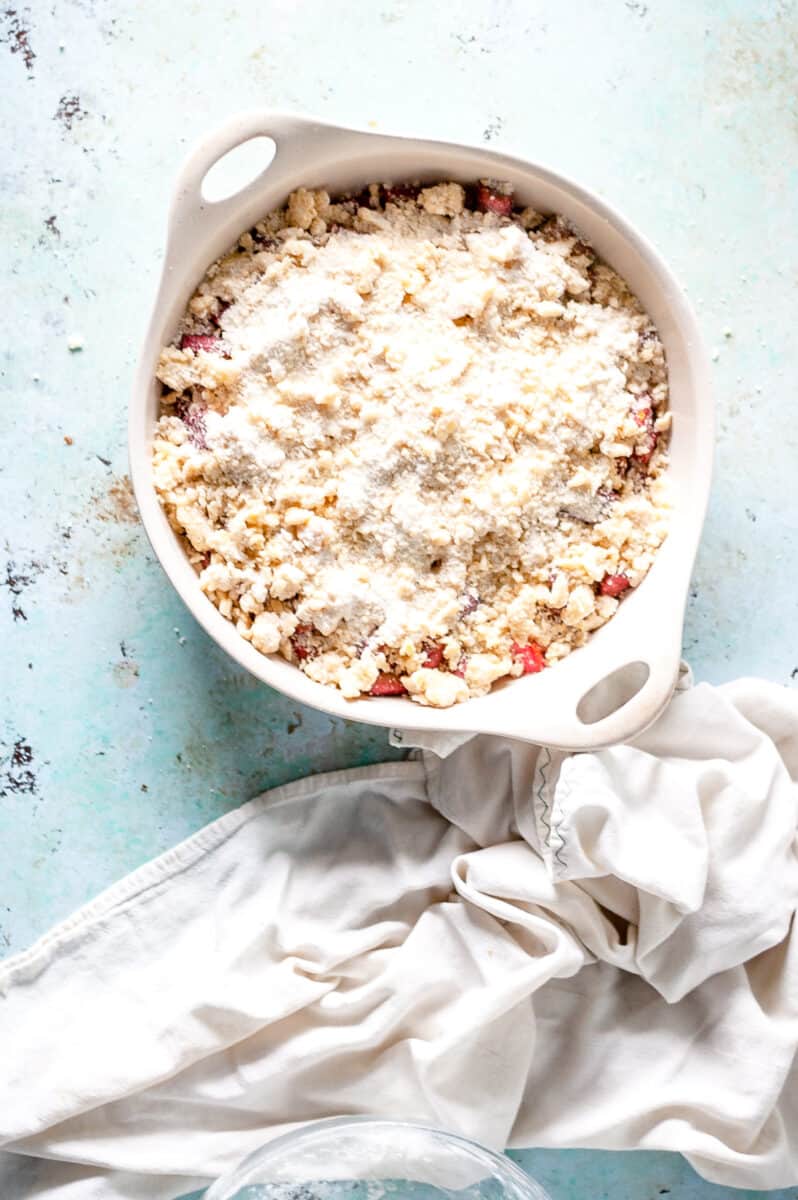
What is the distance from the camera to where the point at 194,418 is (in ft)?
2.92

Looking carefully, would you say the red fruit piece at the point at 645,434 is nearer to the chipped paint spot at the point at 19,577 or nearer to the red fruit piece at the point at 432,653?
the red fruit piece at the point at 432,653

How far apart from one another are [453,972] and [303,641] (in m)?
0.33

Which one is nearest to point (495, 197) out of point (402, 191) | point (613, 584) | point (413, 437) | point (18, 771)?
point (402, 191)

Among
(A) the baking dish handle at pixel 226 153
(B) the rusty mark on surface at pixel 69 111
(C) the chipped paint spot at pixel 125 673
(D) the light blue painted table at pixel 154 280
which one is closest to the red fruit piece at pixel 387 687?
(D) the light blue painted table at pixel 154 280

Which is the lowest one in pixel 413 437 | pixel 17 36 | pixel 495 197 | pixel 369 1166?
pixel 369 1166

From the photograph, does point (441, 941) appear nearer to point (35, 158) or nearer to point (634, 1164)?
point (634, 1164)

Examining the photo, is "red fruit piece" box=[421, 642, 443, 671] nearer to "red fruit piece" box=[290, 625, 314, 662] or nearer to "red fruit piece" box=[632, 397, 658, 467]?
"red fruit piece" box=[290, 625, 314, 662]

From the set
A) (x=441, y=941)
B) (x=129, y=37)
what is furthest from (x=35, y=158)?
(x=441, y=941)

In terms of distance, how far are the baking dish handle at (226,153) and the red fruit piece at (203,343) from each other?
7cm

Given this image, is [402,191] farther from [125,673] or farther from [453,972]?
[453,972]

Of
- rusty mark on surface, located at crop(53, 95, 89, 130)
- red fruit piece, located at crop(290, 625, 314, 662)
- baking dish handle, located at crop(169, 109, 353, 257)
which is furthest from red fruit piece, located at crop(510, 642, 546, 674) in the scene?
rusty mark on surface, located at crop(53, 95, 89, 130)

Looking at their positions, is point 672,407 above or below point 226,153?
below

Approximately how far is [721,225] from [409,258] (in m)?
0.31

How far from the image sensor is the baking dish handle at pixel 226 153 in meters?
0.82
